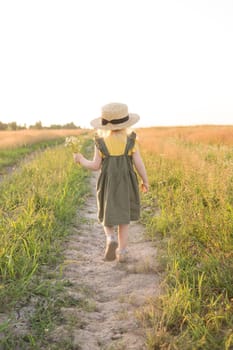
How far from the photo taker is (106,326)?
10.1 ft

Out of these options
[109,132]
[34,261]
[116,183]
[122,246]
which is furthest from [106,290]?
[109,132]

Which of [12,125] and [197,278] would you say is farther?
[12,125]

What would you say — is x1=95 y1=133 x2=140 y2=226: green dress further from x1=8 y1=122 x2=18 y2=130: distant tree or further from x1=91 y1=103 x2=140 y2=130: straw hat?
x1=8 y1=122 x2=18 y2=130: distant tree

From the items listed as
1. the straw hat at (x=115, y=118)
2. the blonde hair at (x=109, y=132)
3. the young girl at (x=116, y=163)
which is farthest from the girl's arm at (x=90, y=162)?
the straw hat at (x=115, y=118)

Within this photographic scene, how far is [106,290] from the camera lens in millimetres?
3732

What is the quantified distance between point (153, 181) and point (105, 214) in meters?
3.90

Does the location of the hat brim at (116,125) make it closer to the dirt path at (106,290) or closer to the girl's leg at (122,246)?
the girl's leg at (122,246)

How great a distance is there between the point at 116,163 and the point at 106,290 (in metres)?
1.30

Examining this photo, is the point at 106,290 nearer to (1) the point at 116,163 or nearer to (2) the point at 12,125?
(1) the point at 116,163

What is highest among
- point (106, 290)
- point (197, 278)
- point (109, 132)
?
point (109, 132)

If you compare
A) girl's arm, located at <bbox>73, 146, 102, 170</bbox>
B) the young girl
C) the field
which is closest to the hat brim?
the young girl

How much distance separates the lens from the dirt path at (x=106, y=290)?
2.92m

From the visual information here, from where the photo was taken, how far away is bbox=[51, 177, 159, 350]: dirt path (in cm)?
292

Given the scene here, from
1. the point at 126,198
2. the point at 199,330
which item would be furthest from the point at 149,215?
the point at 199,330
